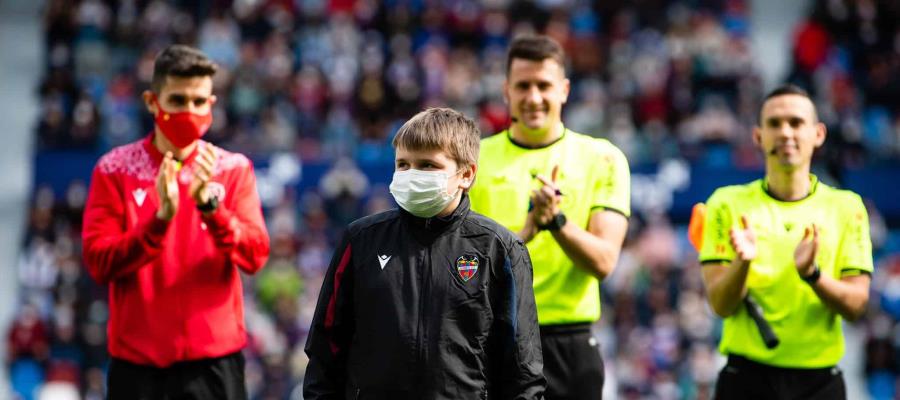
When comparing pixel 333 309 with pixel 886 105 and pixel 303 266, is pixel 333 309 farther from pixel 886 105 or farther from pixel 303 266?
pixel 886 105

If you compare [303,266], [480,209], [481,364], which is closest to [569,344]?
[480,209]

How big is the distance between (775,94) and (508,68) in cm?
135

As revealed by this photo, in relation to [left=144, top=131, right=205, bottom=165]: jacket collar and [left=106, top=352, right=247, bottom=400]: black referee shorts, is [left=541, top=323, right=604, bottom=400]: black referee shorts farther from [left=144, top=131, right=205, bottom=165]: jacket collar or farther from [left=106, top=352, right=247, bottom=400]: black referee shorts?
[left=144, top=131, right=205, bottom=165]: jacket collar

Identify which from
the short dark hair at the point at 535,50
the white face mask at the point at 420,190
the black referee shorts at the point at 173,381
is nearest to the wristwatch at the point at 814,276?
the short dark hair at the point at 535,50

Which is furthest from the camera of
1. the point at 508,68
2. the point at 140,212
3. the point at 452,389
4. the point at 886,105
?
the point at 886,105

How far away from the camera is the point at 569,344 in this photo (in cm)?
543

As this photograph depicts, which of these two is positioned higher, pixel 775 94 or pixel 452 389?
pixel 775 94

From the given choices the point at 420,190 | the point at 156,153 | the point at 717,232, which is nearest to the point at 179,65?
the point at 156,153

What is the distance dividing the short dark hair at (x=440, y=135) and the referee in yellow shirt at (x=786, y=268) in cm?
166

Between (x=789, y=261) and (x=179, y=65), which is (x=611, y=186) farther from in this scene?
(x=179, y=65)

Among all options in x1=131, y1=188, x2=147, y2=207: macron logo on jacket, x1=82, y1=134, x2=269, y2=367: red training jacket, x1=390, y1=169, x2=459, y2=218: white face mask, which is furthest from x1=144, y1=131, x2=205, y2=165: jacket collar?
x1=390, y1=169, x2=459, y2=218: white face mask

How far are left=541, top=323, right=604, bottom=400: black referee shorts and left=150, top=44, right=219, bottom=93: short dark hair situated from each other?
1.94 meters

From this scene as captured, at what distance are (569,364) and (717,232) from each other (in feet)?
3.50

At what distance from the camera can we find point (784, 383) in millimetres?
5605
